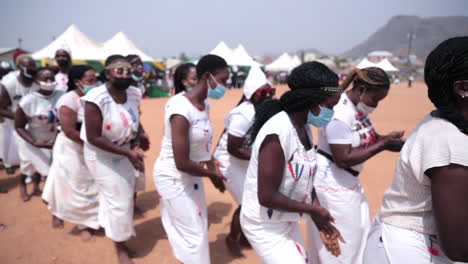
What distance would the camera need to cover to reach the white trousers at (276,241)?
6.78ft

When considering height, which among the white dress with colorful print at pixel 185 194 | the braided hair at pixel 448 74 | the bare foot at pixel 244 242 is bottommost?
the bare foot at pixel 244 242

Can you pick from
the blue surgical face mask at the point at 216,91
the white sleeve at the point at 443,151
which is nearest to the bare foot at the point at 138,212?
the blue surgical face mask at the point at 216,91

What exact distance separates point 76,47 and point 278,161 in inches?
852

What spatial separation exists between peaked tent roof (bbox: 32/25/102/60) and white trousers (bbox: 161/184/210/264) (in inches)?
778

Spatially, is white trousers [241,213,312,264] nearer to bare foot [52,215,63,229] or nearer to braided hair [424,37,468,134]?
braided hair [424,37,468,134]

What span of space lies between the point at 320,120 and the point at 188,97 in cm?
121

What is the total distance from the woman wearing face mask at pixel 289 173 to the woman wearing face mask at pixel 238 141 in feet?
3.53

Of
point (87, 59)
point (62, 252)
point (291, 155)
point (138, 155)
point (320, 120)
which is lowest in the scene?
point (87, 59)

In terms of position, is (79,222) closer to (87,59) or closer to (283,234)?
(283,234)

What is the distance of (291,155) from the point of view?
1.99 metres

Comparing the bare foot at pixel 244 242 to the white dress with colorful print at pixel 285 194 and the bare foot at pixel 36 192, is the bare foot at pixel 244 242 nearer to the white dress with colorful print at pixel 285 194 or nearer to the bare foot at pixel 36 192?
the white dress with colorful print at pixel 285 194

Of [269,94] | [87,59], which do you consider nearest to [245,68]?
[87,59]

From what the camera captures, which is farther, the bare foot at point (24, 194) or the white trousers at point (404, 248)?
the bare foot at point (24, 194)

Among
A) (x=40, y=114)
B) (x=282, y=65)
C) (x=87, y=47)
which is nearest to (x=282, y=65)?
(x=282, y=65)
